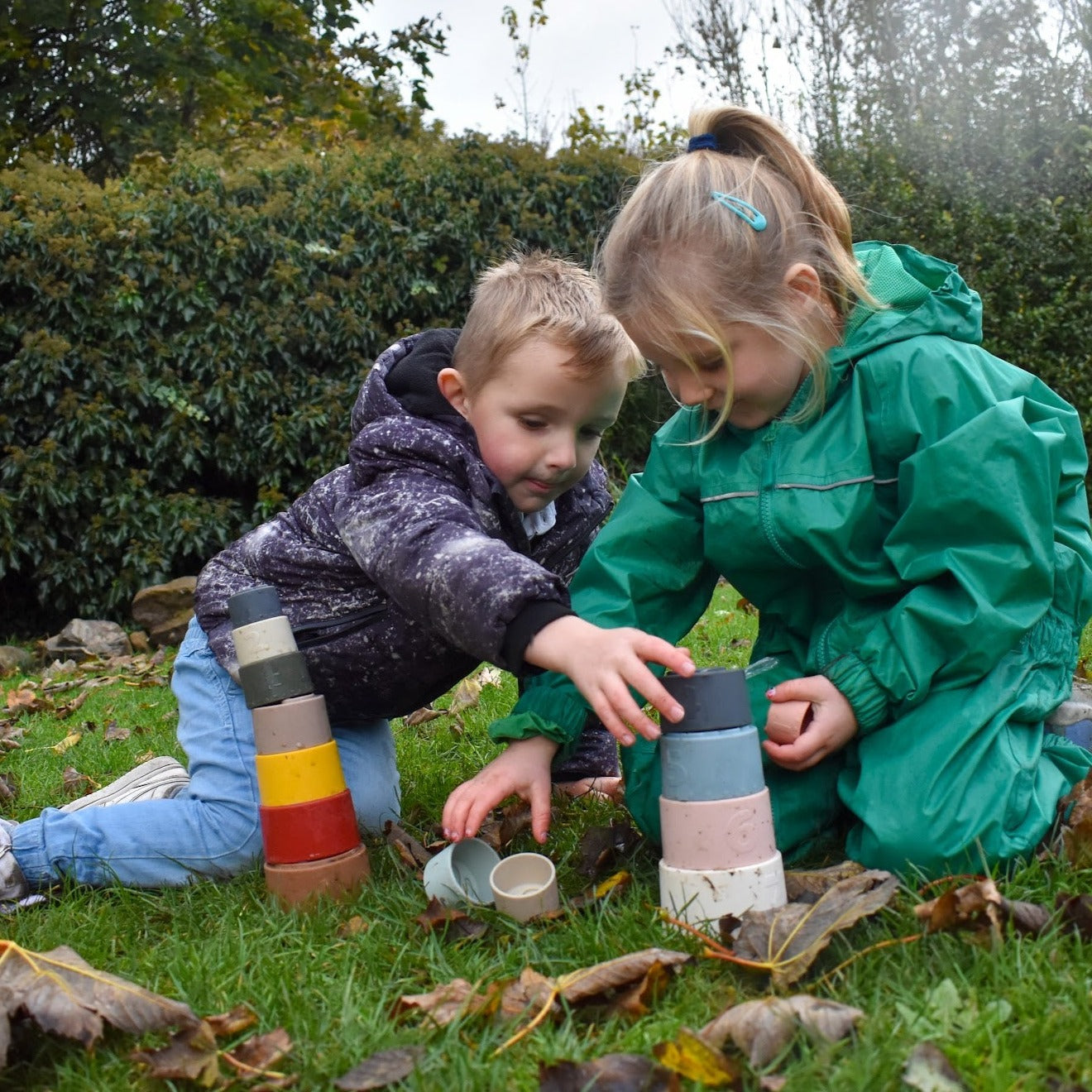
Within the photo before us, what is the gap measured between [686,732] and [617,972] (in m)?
0.42

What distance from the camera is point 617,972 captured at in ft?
5.83

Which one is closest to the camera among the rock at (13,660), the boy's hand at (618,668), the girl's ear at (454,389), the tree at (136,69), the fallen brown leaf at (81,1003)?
the fallen brown leaf at (81,1003)

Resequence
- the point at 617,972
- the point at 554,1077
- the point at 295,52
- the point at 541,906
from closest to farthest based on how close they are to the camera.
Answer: the point at 554,1077
the point at 617,972
the point at 541,906
the point at 295,52

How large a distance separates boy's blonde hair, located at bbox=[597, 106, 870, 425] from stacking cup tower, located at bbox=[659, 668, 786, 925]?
68 centimetres

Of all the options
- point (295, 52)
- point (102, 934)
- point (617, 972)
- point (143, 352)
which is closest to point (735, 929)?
point (617, 972)

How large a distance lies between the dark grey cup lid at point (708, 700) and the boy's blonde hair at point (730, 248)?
0.64 meters

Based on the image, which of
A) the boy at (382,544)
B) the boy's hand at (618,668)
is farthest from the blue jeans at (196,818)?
the boy's hand at (618,668)

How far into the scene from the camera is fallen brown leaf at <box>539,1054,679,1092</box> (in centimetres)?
148

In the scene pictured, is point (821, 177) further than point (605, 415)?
No

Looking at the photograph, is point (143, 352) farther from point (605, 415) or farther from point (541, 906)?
point (541, 906)

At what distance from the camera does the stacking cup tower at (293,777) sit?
235 cm

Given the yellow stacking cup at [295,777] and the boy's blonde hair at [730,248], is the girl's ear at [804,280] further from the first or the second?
the yellow stacking cup at [295,777]

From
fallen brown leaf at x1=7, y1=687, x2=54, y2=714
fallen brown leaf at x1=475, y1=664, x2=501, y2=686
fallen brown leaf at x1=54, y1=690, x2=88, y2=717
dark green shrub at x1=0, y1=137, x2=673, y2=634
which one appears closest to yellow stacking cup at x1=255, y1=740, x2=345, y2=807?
fallen brown leaf at x1=475, y1=664, x2=501, y2=686

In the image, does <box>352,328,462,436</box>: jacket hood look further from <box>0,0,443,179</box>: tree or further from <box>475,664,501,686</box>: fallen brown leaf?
<box>0,0,443,179</box>: tree
